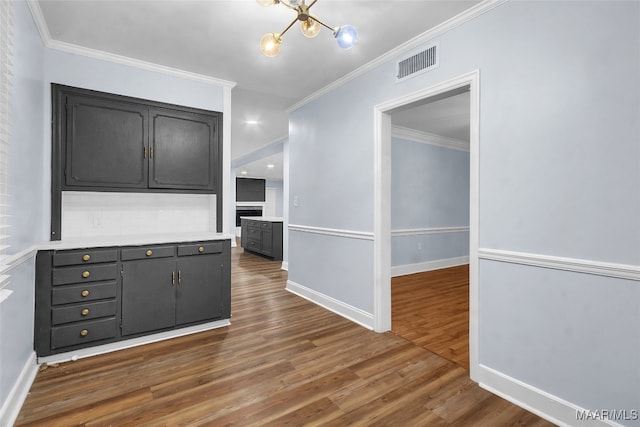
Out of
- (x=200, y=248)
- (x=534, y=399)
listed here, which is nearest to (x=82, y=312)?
(x=200, y=248)

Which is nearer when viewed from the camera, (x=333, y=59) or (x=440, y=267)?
(x=333, y=59)

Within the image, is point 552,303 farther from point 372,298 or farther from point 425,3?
point 425,3

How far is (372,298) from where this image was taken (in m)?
3.13

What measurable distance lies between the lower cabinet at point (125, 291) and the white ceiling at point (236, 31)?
1.85 meters

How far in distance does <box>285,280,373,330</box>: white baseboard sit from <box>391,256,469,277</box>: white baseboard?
1983mm

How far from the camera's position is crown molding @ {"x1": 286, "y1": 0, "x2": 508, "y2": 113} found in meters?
2.18

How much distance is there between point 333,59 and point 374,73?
0.45 m

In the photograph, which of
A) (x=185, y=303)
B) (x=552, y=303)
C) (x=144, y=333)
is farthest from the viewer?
(x=185, y=303)

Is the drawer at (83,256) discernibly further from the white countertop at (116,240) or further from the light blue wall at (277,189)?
the light blue wall at (277,189)

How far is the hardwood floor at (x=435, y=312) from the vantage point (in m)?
2.79

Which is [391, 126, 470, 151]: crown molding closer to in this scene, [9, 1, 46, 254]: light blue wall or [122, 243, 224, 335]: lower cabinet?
[122, 243, 224, 335]: lower cabinet

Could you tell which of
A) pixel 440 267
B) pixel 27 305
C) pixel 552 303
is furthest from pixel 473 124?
pixel 440 267

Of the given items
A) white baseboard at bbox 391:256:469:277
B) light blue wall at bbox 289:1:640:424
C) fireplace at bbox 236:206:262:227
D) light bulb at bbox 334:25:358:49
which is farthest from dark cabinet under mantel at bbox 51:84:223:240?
fireplace at bbox 236:206:262:227

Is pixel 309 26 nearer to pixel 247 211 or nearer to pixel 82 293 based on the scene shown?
pixel 82 293
